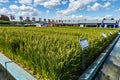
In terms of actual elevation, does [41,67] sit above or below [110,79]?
above

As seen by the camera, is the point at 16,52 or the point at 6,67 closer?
the point at 6,67

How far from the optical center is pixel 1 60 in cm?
594

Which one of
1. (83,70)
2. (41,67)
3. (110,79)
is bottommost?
(110,79)

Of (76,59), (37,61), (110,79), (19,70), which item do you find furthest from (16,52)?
(110,79)

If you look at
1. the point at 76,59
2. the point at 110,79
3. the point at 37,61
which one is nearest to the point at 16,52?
the point at 37,61

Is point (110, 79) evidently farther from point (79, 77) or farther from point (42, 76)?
point (42, 76)

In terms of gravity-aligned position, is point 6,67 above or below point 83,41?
below

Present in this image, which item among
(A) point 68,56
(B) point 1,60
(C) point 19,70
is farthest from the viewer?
(B) point 1,60

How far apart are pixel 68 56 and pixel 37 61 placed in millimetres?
931

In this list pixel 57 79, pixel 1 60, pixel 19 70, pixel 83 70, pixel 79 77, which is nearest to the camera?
pixel 57 79

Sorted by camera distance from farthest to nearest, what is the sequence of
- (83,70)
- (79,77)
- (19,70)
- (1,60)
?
1. (1,60)
2. (83,70)
3. (19,70)
4. (79,77)

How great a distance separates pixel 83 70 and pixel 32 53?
67.0 inches

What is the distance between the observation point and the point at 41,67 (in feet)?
13.9

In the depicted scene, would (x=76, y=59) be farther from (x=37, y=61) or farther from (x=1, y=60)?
(x=1, y=60)
